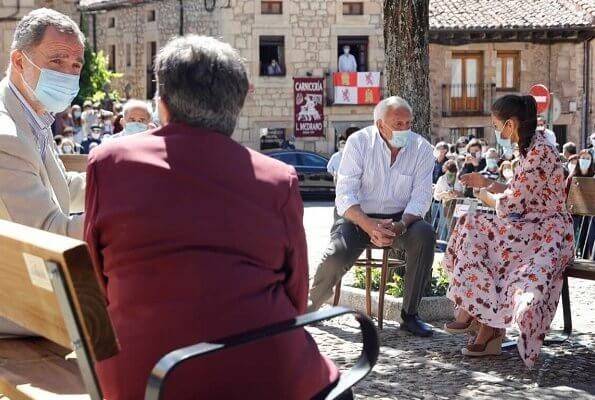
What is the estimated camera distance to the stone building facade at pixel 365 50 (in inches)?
1570

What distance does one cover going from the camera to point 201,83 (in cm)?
344

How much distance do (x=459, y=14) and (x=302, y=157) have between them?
1269cm

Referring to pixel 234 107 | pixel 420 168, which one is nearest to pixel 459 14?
pixel 420 168

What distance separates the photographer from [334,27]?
4053 centimetres

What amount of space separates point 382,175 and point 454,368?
5.73 ft

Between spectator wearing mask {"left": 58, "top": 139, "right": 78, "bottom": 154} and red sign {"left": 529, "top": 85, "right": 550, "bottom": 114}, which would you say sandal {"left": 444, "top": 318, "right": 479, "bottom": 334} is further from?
red sign {"left": 529, "top": 85, "right": 550, "bottom": 114}

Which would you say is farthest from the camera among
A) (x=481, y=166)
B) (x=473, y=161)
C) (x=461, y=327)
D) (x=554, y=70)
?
(x=554, y=70)

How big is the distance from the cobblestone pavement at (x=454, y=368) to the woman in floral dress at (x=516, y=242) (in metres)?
0.28

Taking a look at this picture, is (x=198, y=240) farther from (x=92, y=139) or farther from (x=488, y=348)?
(x=92, y=139)

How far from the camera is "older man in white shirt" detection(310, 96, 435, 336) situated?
8.21 m

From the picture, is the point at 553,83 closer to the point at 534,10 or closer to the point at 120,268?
the point at 534,10

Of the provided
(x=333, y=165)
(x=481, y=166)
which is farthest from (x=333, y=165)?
(x=481, y=166)

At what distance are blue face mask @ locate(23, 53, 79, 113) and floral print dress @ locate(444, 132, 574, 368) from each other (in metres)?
3.37

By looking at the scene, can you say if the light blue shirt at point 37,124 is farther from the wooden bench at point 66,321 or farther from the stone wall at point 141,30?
the stone wall at point 141,30
